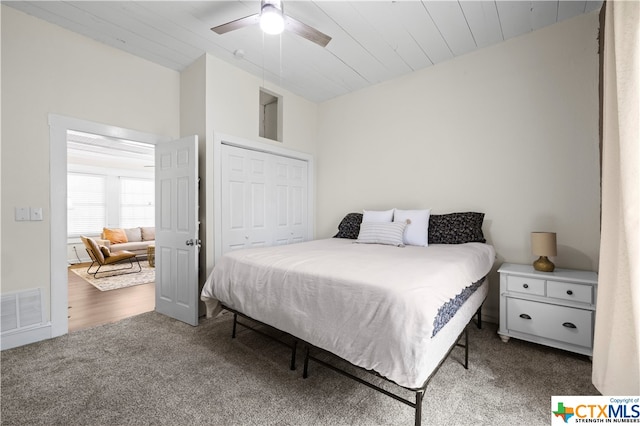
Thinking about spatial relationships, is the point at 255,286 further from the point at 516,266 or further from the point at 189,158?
the point at 516,266

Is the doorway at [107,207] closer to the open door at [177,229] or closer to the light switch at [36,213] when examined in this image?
the open door at [177,229]

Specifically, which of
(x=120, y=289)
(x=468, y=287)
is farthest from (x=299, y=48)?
(x=120, y=289)

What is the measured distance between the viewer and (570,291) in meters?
2.13

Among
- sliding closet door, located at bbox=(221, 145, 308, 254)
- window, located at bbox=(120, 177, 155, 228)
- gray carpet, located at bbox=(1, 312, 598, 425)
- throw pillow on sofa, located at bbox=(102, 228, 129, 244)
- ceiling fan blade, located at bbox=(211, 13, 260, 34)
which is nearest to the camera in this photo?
gray carpet, located at bbox=(1, 312, 598, 425)

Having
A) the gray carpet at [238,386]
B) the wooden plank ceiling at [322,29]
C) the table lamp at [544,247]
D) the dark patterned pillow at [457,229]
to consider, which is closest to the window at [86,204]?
the wooden plank ceiling at [322,29]

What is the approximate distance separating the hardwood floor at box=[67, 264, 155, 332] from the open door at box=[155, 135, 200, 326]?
0.42 meters

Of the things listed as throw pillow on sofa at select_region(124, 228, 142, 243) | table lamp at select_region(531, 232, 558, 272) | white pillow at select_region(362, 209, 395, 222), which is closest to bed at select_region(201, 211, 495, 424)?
table lamp at select_region(531, 232, 558, 272)

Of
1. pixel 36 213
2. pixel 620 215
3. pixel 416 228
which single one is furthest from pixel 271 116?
pixel 620 215

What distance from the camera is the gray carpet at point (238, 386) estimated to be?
1544 mm

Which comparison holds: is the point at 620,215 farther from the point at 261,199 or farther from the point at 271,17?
the point at 261,199

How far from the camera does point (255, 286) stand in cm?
197

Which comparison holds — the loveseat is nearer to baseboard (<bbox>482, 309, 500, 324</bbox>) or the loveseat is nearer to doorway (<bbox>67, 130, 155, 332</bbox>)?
doorway (<bbox>67, 130, 155, 332</bbox>)

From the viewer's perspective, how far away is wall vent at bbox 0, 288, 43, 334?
7.59ft

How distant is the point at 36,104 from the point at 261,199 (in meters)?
2.23
